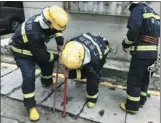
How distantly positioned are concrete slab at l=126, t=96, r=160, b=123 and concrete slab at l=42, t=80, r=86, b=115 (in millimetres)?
832

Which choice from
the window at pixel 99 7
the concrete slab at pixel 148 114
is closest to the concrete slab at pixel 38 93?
the concrete slab at pixel 148 114

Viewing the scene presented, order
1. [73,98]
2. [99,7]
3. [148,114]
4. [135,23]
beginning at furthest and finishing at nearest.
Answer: [99,7]
[73,98]
[148,114]
[135,23]

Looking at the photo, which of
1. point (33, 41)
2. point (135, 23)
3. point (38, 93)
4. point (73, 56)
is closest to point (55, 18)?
point (33, 41)

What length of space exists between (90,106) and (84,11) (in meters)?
1.88

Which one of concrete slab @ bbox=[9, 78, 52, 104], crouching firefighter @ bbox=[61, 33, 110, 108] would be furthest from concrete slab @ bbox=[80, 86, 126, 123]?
concrete slab @ bbox=[9, 78, 52, 104]

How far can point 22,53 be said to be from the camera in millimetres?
3668

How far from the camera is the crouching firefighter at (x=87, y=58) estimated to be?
3.36m

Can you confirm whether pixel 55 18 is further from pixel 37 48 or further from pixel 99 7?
pixel 99 7

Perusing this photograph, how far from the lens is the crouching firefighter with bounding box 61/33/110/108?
11.0ft

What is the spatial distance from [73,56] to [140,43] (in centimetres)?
98

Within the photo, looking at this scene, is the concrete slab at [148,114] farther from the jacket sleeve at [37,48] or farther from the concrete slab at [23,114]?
the jacket sleeve at [37,48]

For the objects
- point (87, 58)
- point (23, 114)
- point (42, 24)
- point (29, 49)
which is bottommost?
point (23, 114)

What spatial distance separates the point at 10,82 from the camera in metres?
4.72

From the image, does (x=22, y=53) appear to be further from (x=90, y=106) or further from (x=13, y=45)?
(x=90, y=106)
